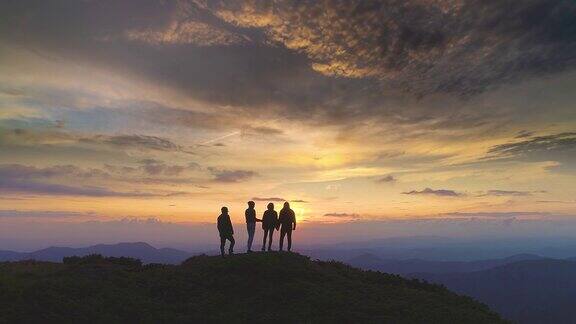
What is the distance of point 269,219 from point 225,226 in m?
3.11

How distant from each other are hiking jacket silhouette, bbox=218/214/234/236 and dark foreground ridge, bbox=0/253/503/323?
1.81 metres

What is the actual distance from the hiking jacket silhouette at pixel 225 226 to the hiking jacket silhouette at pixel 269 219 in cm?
244

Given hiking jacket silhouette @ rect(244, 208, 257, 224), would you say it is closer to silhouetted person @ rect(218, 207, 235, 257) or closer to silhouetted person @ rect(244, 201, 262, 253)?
silhouetted person @ rect(244, 201, 262, 253)

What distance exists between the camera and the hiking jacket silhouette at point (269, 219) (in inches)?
1102

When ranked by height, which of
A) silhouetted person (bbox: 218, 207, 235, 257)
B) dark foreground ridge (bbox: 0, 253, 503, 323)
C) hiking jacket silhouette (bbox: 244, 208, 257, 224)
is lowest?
dark foreground ridge (bbox: 0, 253, 503, 323)

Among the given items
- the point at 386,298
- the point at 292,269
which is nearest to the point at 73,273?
the point at 292,269

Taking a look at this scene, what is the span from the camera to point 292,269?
24062mm

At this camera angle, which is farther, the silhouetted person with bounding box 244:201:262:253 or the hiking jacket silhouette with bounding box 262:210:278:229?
the hiking jacket silhouette with bounding box 262:210:278:229

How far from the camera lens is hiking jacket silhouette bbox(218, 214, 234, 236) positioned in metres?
26.6

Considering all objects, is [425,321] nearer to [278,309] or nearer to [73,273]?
[278,309]

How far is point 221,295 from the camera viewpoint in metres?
19.7

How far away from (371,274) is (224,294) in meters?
11.5

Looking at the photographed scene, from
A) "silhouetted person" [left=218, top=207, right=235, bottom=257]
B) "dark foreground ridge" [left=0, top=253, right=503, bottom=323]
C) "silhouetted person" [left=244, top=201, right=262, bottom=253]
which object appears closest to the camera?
"dark foreground ridge" [left=0, top=253, right=503, bottom=323]

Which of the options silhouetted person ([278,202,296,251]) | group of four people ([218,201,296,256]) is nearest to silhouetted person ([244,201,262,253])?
group of four people ([218,201,296,256])
